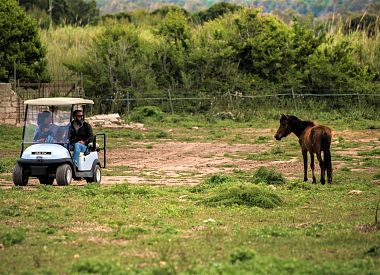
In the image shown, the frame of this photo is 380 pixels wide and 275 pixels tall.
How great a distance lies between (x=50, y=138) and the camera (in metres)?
19.2

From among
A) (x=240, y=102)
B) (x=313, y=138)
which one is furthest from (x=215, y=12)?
(x=313, y=138)

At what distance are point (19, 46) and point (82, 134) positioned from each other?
26.7 meters

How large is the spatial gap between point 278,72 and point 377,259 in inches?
1503

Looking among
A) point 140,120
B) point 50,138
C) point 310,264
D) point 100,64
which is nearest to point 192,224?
point 310,264

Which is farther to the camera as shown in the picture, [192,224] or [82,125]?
[82,125]

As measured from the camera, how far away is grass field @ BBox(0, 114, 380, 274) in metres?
10.1

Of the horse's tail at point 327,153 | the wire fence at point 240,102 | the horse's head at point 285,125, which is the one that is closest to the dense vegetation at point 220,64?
the wire fence at point 240,102

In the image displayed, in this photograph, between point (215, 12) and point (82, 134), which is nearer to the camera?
point (82, 134)

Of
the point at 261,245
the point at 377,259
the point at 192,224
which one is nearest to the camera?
the point at 377,259

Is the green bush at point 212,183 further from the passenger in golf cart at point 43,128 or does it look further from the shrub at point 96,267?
the shrub at point 96,267

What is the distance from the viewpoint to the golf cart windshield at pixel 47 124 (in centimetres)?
1917

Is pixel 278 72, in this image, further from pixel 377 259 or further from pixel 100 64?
pixel 377 259

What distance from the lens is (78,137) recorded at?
63.6ft

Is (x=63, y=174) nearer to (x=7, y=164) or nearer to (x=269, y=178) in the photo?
(x=269, y=178)
